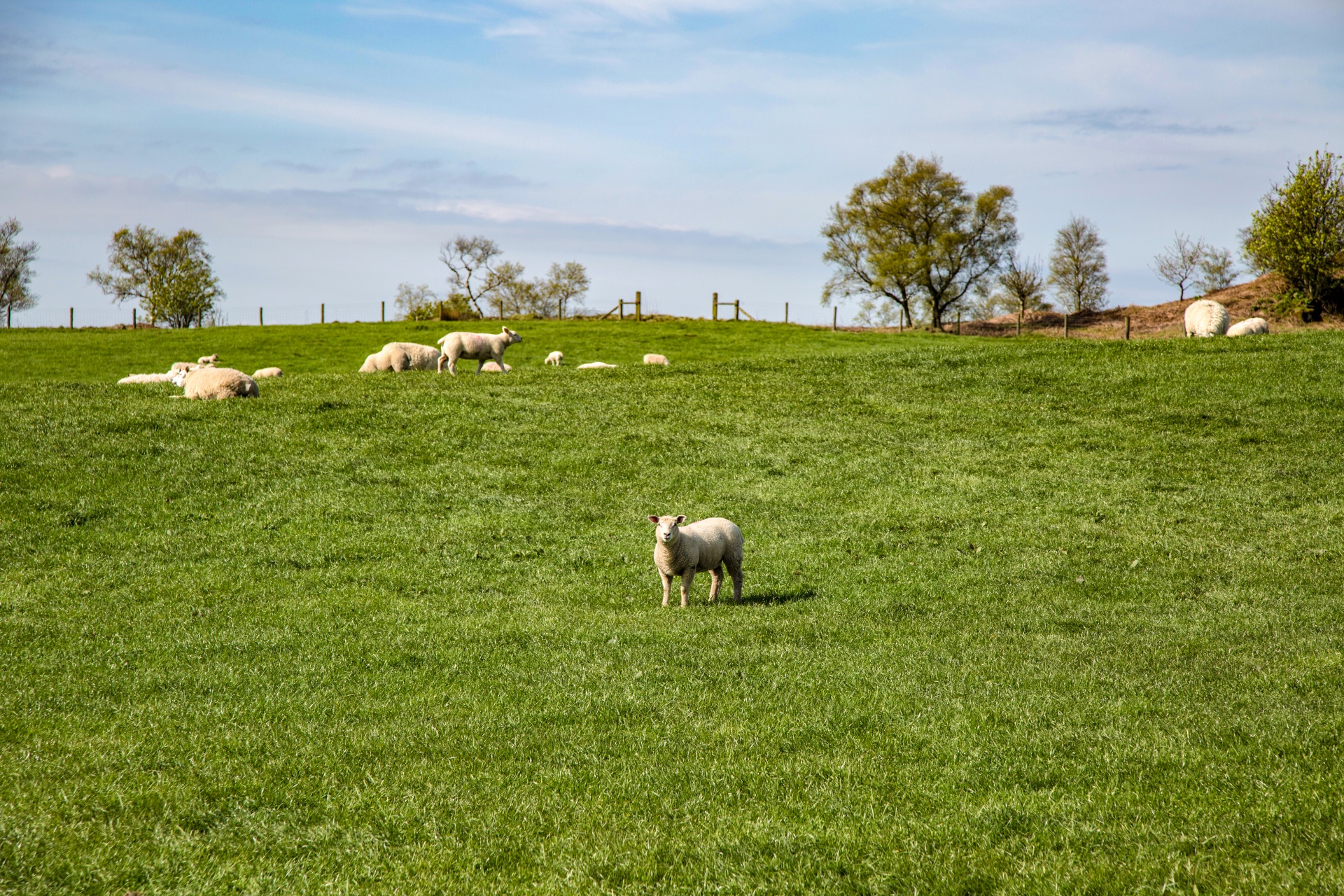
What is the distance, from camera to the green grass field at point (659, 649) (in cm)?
668

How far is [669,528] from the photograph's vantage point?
13.3 metres

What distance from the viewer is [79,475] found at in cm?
2070

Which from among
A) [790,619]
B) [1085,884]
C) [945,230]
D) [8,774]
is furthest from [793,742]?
[945,230]

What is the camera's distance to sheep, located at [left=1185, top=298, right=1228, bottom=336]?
1668 inches

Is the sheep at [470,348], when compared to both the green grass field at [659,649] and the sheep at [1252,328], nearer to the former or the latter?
the green grass field at [659,649]

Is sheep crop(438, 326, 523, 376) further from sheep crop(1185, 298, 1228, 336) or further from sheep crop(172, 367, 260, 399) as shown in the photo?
sheep crop(1185, 298, 1228, 336)

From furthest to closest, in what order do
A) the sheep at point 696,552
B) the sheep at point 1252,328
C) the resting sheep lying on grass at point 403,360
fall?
1. the sheep at point 1252,328
2. the resting sheep lying on grass at point 403,360
3. the sheep at point 696,552

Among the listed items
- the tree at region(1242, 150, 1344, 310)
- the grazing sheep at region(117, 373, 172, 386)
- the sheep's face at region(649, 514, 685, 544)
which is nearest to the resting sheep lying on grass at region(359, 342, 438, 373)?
the grazing sheep at region(117, 373, 172, 386)

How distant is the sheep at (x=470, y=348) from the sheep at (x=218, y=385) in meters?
7.42

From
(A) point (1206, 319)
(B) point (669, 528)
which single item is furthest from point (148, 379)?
(A) point (1206, 319)

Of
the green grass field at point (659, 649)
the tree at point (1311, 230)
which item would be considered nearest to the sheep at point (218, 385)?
the green grass field at point (659, 649)

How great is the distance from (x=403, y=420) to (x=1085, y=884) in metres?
23.9

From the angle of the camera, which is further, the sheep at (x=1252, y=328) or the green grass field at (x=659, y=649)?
the sheep at (x=1252, y=328)

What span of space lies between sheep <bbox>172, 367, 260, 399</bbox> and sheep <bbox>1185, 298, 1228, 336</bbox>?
1539 inches
